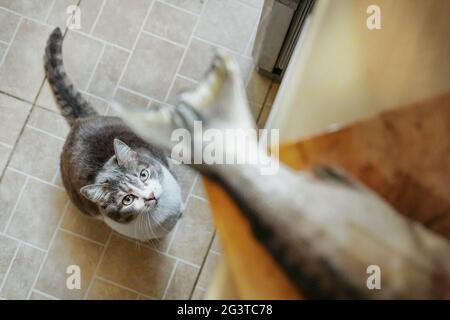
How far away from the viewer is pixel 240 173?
0.55 m

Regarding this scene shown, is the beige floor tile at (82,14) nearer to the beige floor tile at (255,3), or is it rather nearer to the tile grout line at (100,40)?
the tile grout line at (100,40)

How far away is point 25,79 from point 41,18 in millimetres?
249

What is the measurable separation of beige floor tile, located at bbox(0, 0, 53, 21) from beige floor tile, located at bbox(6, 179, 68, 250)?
65 cm

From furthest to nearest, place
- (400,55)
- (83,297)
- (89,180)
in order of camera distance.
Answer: (83,297) → (89,180) → (400,55)

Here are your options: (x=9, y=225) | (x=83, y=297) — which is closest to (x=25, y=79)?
(x=9, y=225)

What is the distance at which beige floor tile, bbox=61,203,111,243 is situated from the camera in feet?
5.29

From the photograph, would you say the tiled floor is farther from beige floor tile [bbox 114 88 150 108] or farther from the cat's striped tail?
the cat's striped tail

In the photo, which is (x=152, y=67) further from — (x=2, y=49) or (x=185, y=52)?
(x=2, y=49)

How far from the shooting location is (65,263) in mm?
1588

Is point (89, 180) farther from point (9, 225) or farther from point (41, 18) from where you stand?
point (41, 18)

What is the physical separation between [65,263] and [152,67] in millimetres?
794

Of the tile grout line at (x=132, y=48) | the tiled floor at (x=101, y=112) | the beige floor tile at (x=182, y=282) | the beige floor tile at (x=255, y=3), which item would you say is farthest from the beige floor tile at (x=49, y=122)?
the beige floor tile at (x=255, y=3)

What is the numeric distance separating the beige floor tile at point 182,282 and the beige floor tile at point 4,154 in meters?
0.75

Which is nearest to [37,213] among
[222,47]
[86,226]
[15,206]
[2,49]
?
[15,206]
